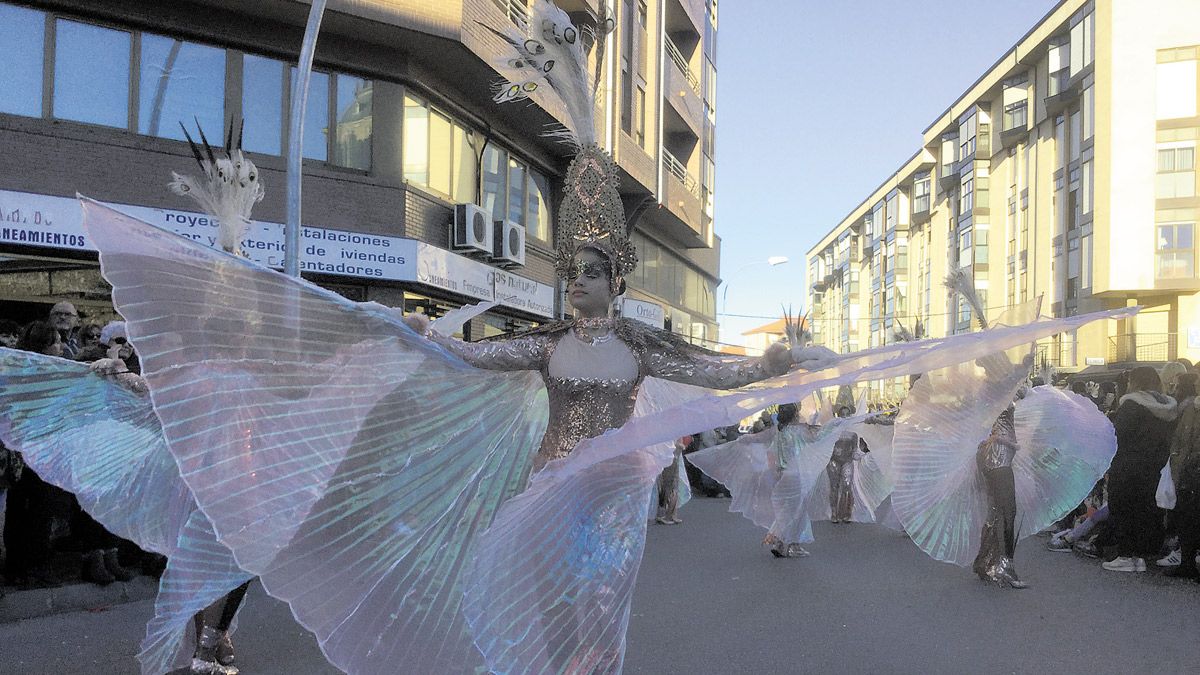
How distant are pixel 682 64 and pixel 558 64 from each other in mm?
26841

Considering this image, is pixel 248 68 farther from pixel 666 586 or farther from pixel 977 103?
pixel 977 103

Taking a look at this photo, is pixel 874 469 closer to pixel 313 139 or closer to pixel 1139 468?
pixel 1139 468

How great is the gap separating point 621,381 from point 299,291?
3.94 ft

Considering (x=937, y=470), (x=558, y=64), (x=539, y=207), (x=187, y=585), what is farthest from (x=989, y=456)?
(x=539, y=207)

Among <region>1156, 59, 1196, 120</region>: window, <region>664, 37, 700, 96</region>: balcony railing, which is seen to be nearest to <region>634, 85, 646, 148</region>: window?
<region>664, 37, 700, 96</region>: balcony railing

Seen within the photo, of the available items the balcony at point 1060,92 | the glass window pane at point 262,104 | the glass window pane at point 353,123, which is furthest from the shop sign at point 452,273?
the balcony at point 1060,92

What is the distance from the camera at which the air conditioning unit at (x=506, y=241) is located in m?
17.6

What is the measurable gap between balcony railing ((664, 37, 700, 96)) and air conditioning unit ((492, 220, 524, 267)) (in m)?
11.2

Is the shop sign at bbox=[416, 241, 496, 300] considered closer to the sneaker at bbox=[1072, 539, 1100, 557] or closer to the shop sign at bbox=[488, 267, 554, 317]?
the shop sign at bbox=[488, 267, 554, 317]

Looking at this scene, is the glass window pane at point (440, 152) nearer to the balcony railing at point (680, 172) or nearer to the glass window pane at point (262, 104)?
the glass window pane at point (262, 104)

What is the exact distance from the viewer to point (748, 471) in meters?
9.57

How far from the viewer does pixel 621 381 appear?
3.61 metres

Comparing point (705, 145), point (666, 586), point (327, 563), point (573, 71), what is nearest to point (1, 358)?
point (327, 563)

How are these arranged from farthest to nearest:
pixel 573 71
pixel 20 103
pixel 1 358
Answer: pixel 20 103 < pixel 1 358 < pixel 573 71
